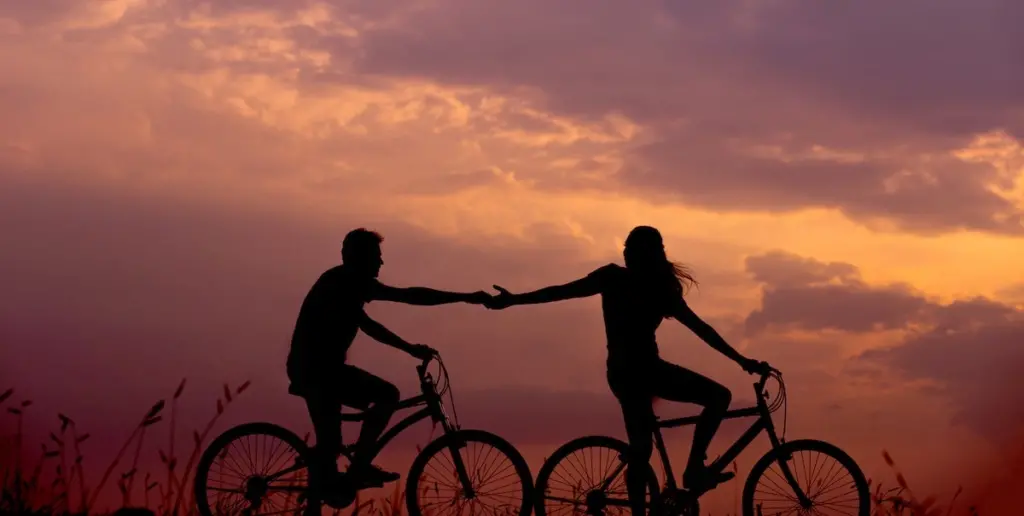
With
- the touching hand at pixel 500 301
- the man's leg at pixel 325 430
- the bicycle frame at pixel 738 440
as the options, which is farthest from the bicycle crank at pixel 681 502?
the man's leg at pixel 325 430

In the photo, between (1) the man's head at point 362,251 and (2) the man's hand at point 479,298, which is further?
(2) the man's hand at point 479,298

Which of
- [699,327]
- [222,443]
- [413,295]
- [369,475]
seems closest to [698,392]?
[699,327]

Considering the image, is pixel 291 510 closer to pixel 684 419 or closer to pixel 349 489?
pixel 349 489

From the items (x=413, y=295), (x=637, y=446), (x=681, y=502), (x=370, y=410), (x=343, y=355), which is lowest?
(x=681, y=502)

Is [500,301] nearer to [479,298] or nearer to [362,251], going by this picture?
[479,298]

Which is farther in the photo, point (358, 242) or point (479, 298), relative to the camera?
point (479, 298)

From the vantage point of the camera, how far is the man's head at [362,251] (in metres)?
10.8

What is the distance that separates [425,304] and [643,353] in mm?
2114

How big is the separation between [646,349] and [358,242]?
2713 millimetres

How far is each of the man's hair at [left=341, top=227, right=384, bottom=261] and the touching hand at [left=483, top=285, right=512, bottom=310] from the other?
4.50ft

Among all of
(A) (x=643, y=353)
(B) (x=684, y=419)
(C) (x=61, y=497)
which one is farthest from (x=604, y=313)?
(C) (x=61, y=497)

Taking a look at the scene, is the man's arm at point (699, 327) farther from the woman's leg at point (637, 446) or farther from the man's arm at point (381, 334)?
the man's arm at point (381, 334)

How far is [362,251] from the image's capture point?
10.8 metres

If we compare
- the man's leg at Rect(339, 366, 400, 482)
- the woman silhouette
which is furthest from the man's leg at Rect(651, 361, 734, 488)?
the man's leg at Rect(339, 366, 400, 482)
